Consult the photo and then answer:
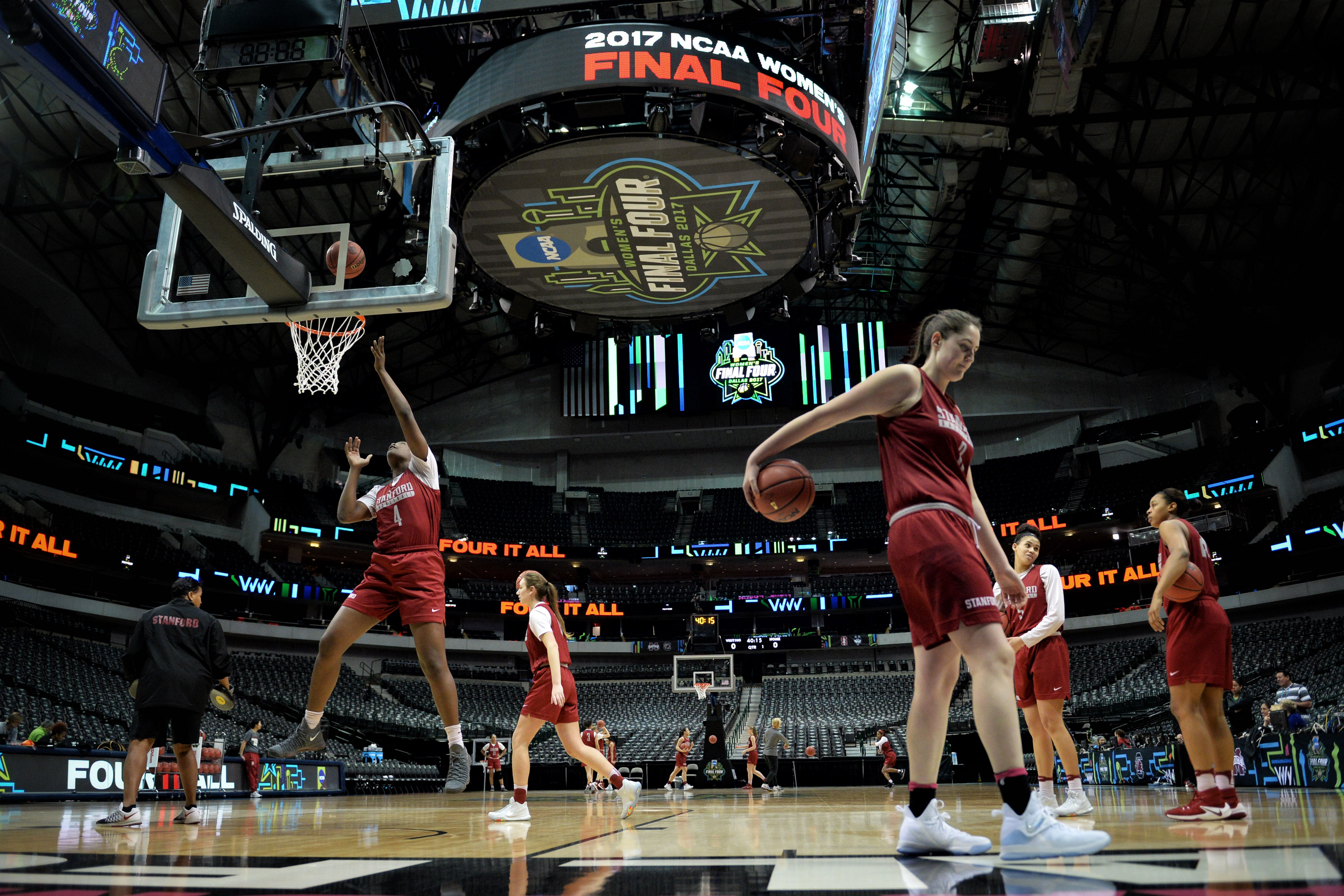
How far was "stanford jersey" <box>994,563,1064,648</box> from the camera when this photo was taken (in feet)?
17.7

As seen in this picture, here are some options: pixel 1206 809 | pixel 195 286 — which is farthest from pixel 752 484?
pixel 195 286

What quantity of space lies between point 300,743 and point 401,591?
98cm

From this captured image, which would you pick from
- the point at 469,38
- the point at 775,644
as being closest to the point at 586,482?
the point at 775,644

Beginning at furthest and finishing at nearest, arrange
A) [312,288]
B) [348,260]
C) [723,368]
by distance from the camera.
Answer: [723,368] → [348,260] → [312,288]

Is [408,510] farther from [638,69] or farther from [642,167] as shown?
[642,167]

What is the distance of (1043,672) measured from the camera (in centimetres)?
563

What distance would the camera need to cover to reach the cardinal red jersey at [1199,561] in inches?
192

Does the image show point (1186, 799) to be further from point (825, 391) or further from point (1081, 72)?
point (825, 391)

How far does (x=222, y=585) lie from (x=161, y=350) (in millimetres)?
7657

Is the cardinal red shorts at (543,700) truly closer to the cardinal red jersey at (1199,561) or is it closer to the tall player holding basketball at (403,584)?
the tall player holding basketball at (403,584)

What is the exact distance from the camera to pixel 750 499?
333 centimetres

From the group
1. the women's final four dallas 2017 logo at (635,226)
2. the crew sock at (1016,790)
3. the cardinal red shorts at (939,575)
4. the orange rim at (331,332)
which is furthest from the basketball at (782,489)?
the women's final four dallas 2017 logo at (635,226)

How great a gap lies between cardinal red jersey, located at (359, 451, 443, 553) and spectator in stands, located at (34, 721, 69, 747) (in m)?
9.57

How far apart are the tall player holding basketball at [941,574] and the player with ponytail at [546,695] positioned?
3159 mm
